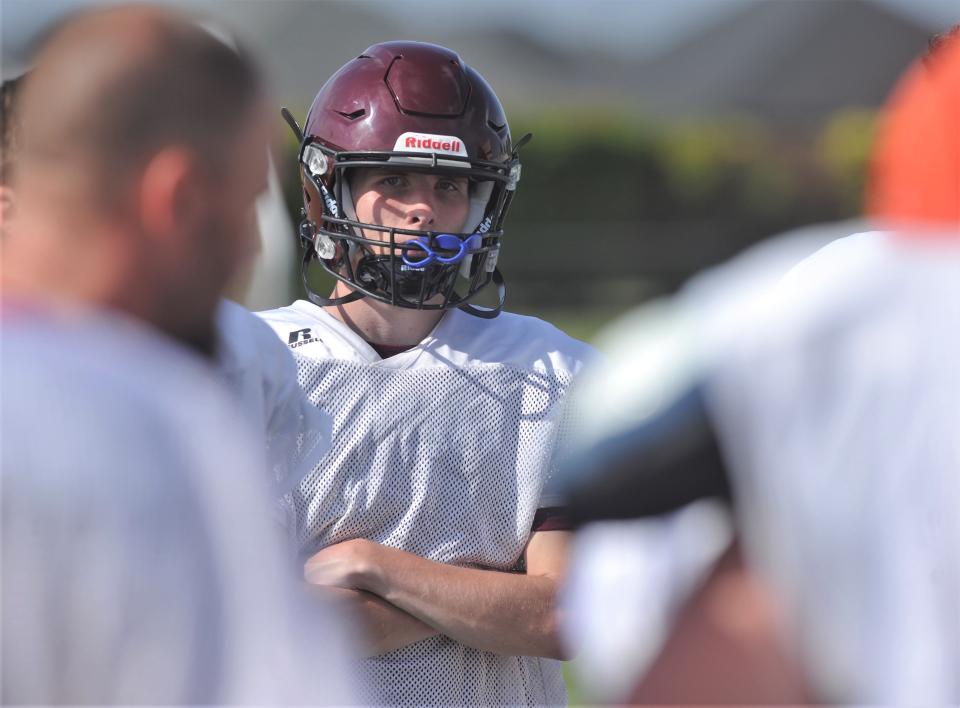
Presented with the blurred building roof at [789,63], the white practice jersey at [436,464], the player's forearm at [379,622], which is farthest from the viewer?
the blurred building roof at [789,63]

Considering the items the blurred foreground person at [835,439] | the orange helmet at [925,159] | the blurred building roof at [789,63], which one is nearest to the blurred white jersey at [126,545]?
the blurred foreground person at [835,439]

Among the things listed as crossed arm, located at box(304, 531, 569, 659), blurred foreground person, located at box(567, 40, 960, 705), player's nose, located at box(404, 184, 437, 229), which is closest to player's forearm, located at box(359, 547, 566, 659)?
crossed arm, located at box(304, 531, 569, 659)

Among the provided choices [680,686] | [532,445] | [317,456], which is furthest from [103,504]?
[532,445]

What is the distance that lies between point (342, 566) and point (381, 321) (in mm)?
558

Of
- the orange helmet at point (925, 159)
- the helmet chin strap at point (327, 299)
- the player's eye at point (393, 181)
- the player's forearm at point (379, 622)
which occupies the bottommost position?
the player's forearm at point (379, 622)

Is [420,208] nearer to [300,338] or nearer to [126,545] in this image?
[300,338]

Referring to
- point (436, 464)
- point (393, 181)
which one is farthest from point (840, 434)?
point (393, 181)

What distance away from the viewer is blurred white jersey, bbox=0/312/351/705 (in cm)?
119

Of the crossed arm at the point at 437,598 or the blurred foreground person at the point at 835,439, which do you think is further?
the crossed arm at the point at 437,598

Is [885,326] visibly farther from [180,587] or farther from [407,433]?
[407,433]

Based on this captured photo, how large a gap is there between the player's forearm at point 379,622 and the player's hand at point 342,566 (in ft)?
0.06

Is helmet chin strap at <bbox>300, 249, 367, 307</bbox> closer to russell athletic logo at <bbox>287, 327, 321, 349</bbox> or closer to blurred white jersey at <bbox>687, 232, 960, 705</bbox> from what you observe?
russell athletic logo at <bbox>287, 327, 321, 349</bbox>

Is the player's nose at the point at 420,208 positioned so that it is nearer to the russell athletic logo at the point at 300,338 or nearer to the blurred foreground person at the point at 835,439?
the russell athletic logo at the point at 300,338

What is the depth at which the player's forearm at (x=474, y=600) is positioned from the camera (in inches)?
93.5
